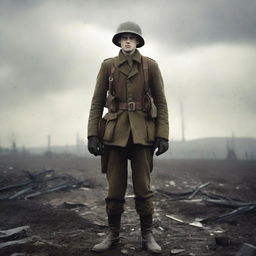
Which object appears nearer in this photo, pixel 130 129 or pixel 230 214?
pixel 130 129

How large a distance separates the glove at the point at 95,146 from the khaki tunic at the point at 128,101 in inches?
2.5

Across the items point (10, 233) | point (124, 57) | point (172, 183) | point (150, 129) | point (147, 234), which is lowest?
point (172, 183)

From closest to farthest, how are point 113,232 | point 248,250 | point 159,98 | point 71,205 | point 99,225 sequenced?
1. point 248,250
2. point 113,232
3. point 159,98
4. point 99,225
5. point 71,205

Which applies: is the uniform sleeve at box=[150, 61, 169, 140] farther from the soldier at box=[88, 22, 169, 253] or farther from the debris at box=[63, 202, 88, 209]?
the debris at box=[63, 202, 88, 209]

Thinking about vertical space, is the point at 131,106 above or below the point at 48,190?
above

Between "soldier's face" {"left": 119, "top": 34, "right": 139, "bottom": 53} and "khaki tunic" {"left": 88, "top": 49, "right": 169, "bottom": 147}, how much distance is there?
0.09 meters

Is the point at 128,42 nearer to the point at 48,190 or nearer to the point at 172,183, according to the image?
the point at 48,190

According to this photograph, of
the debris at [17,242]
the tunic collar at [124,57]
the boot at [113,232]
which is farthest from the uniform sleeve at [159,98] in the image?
the debris at [17,242]

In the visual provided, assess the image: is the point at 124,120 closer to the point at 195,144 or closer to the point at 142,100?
the point at 142,100

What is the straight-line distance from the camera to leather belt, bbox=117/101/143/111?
3.75m

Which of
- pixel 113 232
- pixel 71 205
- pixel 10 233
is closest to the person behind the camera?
pixel 113 232

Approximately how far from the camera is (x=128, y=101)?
3.77m

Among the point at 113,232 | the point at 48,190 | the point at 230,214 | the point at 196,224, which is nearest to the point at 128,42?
the point at 113,232

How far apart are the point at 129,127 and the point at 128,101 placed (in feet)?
1.03
